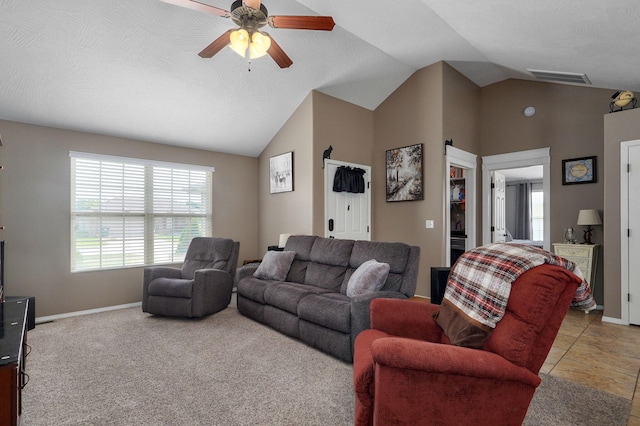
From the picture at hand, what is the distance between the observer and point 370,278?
2.74 meters

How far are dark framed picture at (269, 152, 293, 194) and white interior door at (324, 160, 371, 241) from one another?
59 centimetres

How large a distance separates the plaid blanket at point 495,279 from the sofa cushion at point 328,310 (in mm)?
985

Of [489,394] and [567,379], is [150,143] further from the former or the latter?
[567,379]

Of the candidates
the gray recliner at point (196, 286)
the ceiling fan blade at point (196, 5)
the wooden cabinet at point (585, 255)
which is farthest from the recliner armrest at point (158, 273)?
the wooden cabinet at point (585, 255)

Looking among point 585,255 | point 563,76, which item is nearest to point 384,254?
point 585,255

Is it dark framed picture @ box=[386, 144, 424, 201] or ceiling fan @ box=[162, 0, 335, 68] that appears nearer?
ceiling fan @ box=[162, 0, 335, 68]

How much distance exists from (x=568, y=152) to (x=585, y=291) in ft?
13.4

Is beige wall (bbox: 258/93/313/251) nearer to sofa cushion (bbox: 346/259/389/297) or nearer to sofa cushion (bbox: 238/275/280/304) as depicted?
sofa cushion (bbox: 238/275/280/304)

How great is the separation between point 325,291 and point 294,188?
2031mm

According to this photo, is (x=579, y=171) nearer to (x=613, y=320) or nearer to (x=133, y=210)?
(x=613, y=320)

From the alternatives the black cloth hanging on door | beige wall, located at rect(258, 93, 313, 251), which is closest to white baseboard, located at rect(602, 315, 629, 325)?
the black cloth hanging on door

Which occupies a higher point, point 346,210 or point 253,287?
point 346,210

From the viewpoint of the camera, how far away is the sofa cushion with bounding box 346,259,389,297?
8.93 feet

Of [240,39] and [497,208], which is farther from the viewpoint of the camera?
[497,208]
